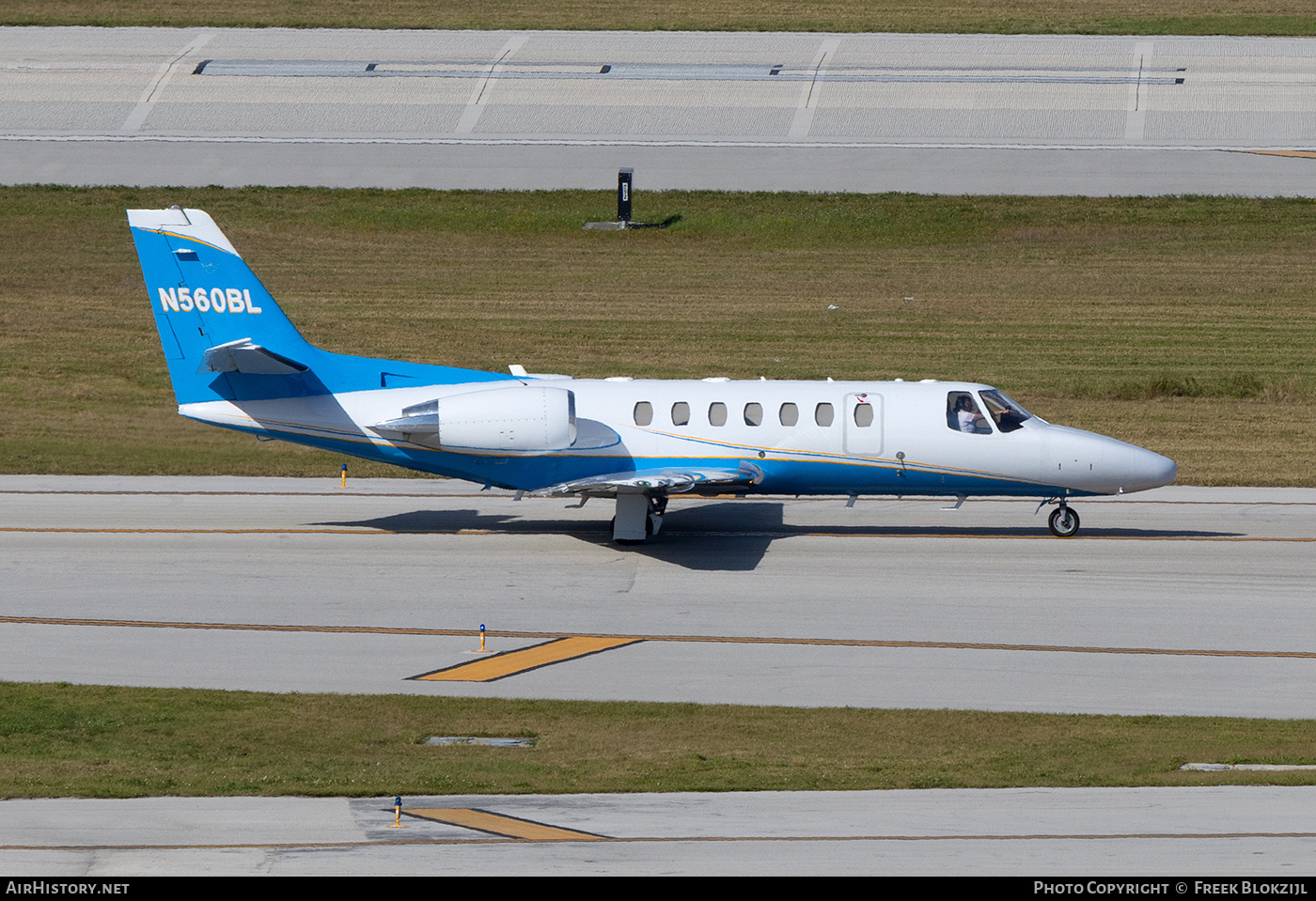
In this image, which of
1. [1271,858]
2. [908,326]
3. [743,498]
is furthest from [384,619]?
[908,326]

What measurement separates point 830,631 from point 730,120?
45.0 m

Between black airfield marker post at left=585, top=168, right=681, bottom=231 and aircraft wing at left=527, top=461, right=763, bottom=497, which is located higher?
black airfield marker post at left=585, top=168, right=681, bottom=231

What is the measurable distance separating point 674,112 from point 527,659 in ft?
154

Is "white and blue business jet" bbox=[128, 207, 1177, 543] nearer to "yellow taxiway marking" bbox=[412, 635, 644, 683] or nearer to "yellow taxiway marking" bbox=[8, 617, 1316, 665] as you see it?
"yellow taxiway marking" bbox=[8, 617, 1316, 665]

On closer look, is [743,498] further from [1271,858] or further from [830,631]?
[1271,858]

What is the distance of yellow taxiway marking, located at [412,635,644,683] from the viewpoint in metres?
20.5

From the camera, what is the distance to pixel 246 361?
1054 inches

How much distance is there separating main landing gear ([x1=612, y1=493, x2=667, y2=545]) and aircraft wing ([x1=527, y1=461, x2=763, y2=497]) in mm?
332

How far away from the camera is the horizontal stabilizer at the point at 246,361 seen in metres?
26.5

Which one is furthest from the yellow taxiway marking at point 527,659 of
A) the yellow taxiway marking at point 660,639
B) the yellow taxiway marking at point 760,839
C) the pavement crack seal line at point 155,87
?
the pavement crack seal line at point 155,87

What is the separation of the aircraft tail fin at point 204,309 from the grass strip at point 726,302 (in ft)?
22.2

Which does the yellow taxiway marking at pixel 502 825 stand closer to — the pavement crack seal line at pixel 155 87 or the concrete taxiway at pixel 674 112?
the concrete taxiway at pixel 674 112

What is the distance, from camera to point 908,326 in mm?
47594

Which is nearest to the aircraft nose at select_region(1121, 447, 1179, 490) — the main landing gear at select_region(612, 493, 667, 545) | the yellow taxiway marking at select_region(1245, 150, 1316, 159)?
the main landing gear at select_region(612, 493, 667, 545)
